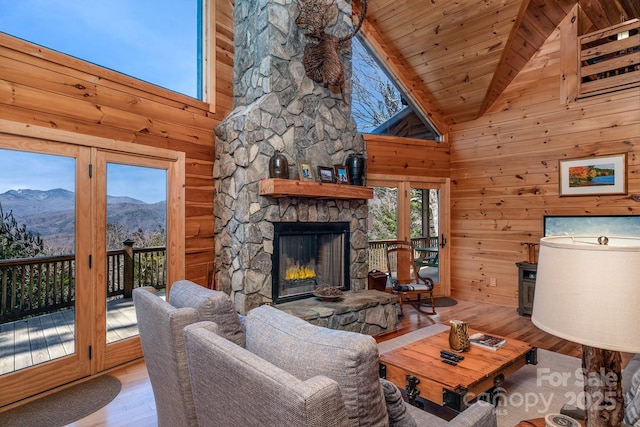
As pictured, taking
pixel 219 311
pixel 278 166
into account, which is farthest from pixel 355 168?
pixel 219 311

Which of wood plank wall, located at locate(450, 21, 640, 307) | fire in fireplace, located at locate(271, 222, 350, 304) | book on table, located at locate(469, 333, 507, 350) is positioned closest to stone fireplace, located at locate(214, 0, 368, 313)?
fire in fireplace, located at locate(271, 222, 350, 304)

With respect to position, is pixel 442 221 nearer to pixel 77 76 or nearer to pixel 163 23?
pixel 163 23

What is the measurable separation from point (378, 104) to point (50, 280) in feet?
16.0

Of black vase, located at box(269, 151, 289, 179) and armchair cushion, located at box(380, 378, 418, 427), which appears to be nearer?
armchair cushion, located at box(380, 378, 418, 427)

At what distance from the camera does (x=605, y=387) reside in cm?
118

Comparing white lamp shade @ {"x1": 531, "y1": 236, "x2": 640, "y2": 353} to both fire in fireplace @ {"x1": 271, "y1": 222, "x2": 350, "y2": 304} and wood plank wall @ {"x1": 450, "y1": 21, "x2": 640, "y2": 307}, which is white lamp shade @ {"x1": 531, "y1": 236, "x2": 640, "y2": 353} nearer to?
fire in fireplace @ {"x1": 271, "y1": 222, "x2": 350, "y2": 304}

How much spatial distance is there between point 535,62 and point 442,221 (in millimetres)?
2739

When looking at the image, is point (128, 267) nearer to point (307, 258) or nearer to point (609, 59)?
point (307, 258)

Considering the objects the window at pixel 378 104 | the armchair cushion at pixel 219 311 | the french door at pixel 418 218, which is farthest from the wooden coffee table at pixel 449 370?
the window at pixel 378 104

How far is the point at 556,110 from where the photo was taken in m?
5.16

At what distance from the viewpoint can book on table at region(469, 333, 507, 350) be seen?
2.74 meters

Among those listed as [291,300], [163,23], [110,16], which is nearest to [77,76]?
[110,16]

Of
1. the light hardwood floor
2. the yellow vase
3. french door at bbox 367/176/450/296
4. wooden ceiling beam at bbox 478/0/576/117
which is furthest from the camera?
french door at bbox 367/176/450/296

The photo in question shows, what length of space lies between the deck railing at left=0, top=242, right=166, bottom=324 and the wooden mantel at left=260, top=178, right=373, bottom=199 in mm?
1435
